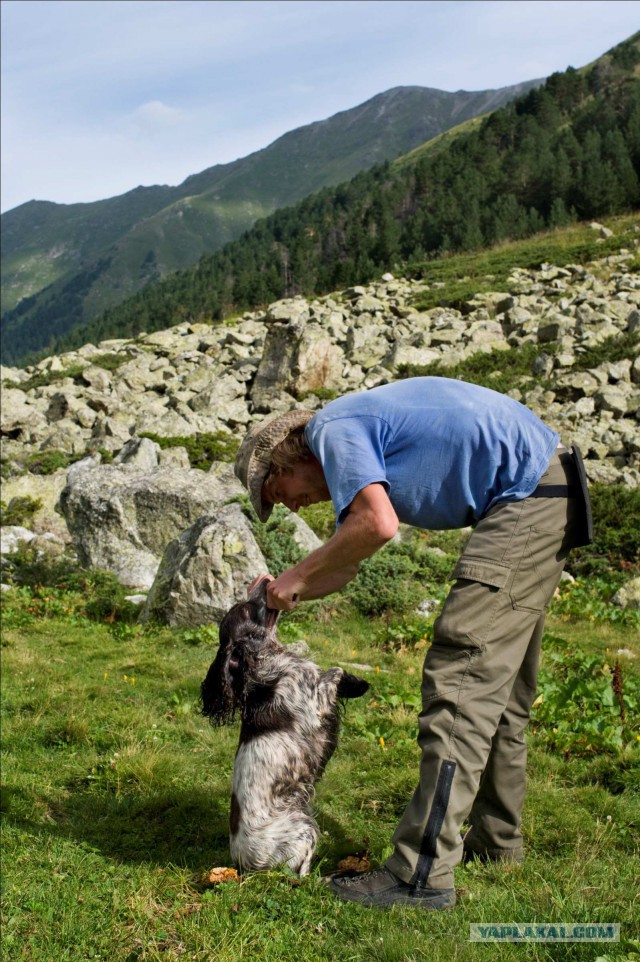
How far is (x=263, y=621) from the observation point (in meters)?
4.27

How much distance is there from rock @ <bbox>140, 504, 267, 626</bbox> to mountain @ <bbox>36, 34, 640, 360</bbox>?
40416 millimetres

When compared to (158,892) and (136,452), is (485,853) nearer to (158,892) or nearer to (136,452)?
(158,892)

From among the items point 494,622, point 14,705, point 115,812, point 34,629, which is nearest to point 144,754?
point 115,812

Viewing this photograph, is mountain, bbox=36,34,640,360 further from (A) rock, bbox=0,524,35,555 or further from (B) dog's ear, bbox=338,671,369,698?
(B) dog's ear, bbox=338,671,369,698

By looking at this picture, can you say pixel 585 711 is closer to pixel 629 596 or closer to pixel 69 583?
pixel 629 596

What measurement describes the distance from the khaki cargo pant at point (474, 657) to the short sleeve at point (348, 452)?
67cm

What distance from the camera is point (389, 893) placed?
3.62 meters

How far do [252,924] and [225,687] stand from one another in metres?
1.16

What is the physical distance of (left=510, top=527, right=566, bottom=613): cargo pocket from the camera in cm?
372

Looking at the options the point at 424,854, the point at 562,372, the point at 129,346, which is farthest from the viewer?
the point at 129,346

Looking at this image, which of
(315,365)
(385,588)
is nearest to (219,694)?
(385,588)

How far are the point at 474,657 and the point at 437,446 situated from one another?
1009 mm

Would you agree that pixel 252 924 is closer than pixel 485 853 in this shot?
Yes

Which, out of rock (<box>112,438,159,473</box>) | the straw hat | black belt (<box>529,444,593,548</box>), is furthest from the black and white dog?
rock (<box>112,438,159,473</box>)
